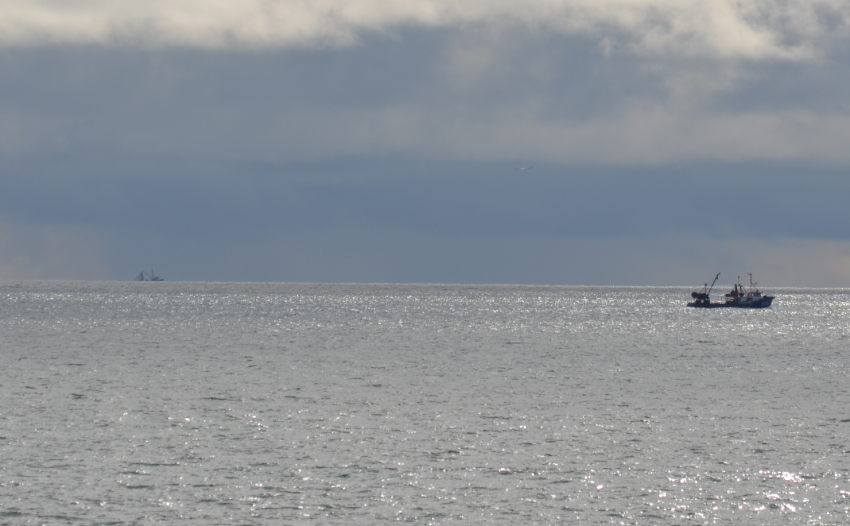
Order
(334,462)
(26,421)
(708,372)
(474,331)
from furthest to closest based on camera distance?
(474,331) < (708,372) < (26,421) < (334,462)

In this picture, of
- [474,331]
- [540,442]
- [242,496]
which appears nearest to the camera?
[242,496]

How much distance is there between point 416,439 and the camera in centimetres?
4350

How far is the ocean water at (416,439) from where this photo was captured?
1245 inches

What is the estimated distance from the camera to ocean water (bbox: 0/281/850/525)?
31625 mm

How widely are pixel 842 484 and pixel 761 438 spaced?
9.86m

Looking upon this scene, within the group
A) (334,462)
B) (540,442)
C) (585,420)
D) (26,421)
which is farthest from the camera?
(585,420)

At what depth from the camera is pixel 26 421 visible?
154 feet

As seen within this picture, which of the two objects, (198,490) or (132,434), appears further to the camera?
(132,434)

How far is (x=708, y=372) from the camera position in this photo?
265 feet

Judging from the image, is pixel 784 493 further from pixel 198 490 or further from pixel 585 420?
pixel 198 490

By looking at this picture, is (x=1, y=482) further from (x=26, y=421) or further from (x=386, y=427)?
(x=386, y=427)

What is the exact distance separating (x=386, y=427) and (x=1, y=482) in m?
18.6

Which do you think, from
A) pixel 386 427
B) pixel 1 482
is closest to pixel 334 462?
pixel 386 427

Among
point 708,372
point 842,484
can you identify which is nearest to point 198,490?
point 842,484
